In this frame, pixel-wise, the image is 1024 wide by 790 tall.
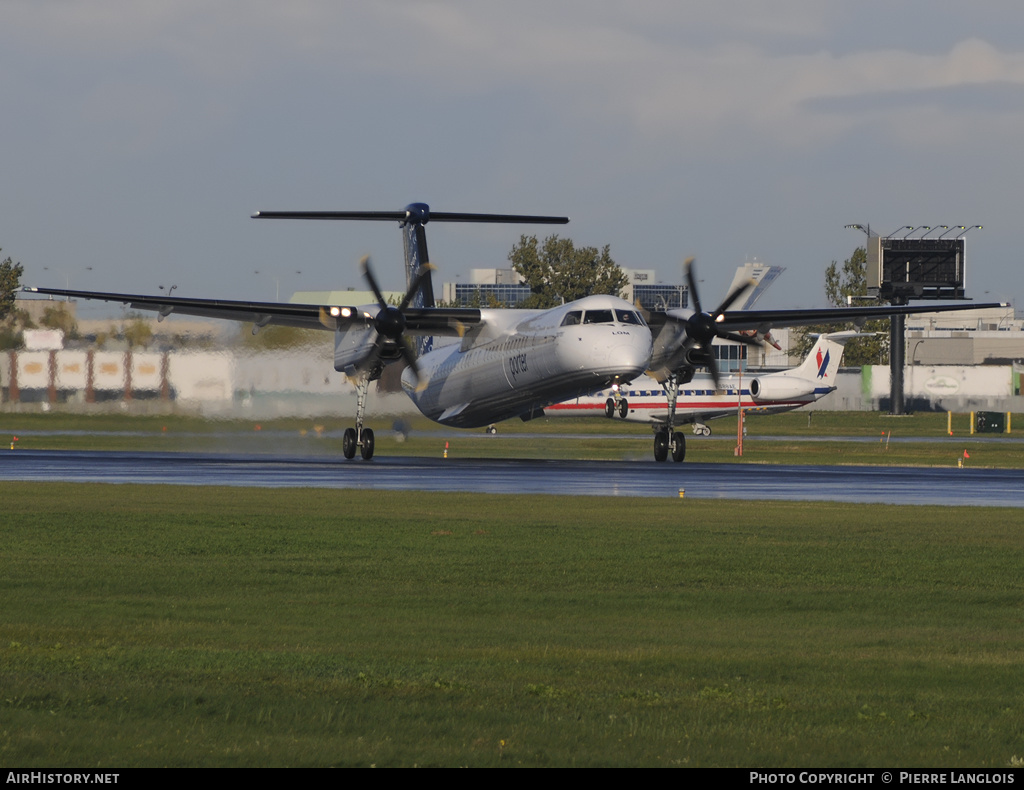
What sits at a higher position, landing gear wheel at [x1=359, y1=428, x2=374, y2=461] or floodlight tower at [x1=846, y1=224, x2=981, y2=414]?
floodlight tower at [x1=846, y1=224, x2=981, y2=414]

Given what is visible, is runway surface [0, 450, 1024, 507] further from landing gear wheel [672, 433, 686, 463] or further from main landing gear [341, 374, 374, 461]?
landing gear wheel [672, 433, 686, 463]

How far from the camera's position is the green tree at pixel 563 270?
13262 centimetres

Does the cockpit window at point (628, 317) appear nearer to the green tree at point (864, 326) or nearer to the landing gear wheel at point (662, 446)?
the landing gear wheel at point (662, 446)

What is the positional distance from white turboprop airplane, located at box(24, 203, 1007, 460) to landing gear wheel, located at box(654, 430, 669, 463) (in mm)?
46

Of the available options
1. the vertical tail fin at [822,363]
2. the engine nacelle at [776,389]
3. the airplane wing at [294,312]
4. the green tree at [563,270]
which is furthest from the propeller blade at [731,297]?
the green tree at [563,270]

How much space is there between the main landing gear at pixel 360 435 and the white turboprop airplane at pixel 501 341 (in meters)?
0.04

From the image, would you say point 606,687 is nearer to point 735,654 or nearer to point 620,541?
point 735,654

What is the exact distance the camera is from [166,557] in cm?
1772

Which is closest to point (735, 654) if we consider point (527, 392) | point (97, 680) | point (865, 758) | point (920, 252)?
point (865, 758)

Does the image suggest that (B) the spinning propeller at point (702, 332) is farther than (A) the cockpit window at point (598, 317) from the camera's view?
Yes

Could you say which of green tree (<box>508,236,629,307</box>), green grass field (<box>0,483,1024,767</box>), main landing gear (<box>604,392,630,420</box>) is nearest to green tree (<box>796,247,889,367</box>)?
green tree (<box>508,236,629,307</box>)

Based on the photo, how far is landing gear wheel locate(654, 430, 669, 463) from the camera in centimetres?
4619

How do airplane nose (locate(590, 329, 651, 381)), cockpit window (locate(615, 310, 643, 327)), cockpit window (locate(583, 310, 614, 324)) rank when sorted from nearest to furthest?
airplane nose (locate(590, 329, 651, 381)) < cockpit window (locate(583, 310, 614, 324)) < cockpit window (locate(615, 310, 643, 327))

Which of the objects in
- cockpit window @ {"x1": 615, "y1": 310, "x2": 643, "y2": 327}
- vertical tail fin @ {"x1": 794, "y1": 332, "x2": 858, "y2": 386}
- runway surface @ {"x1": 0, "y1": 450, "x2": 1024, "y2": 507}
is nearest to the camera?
A: runway surface @ {"x1": 0, "y1": 450, "x2": 1024, "y2": 507}
